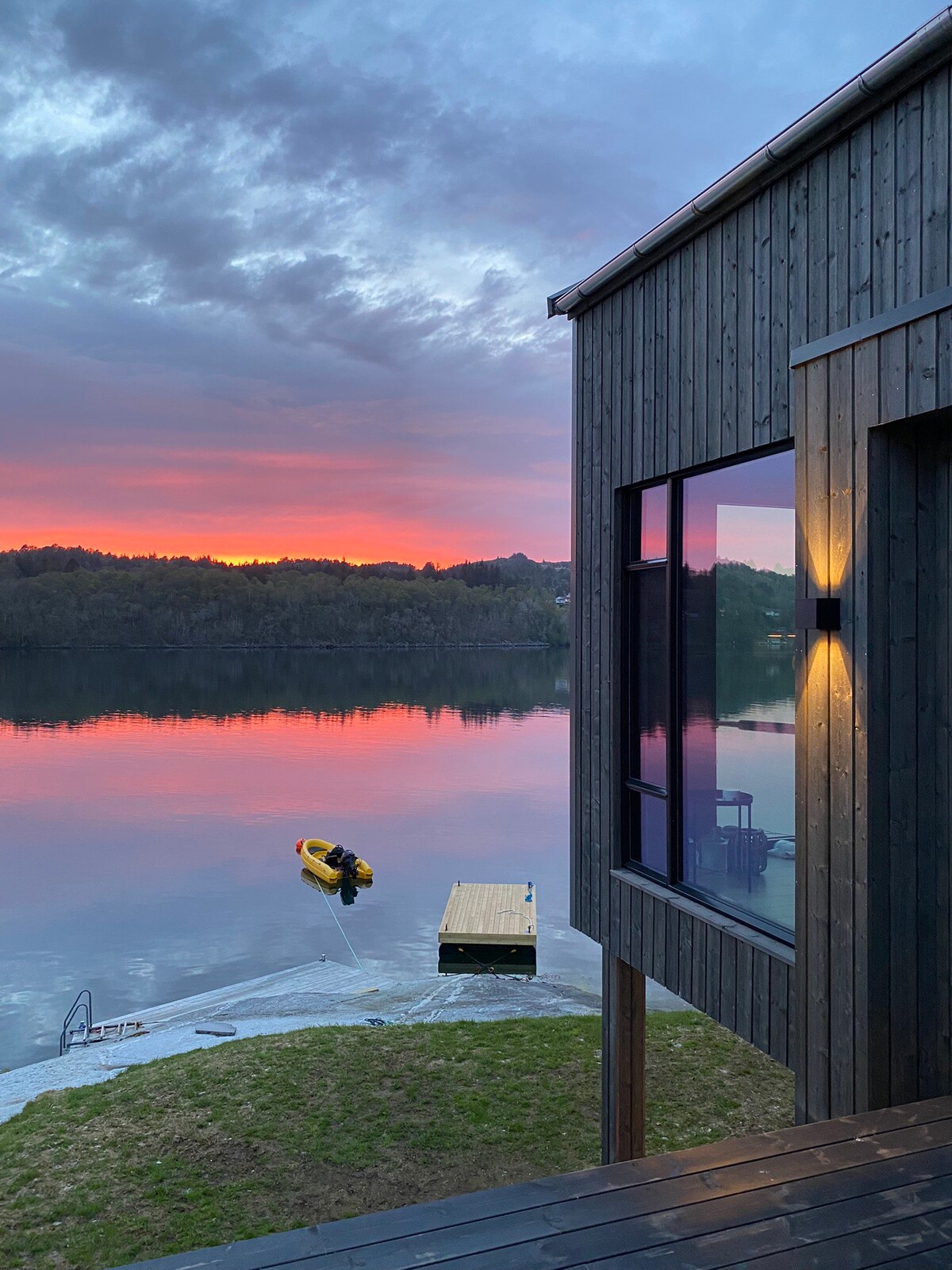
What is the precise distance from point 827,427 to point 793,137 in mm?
1068

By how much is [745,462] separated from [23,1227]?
6556mm

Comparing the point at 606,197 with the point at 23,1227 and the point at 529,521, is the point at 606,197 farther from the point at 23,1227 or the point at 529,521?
the point at 529,521

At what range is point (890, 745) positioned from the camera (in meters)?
2.82

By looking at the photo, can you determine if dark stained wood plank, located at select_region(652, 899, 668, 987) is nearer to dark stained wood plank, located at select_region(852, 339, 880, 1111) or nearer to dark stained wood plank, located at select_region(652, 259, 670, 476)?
dark stained wood plank, located at select_region(852, 339, 880, 1111)

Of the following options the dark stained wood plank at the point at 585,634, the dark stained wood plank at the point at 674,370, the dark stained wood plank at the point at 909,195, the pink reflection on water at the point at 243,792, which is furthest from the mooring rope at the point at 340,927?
the dark stained wood plank at the point at 909,195

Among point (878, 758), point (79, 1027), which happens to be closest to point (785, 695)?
point (878, 758)

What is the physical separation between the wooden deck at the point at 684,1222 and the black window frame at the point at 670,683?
130cm

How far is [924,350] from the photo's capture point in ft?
→ 8.70

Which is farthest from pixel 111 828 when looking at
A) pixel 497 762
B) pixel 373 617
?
pixel 373 617

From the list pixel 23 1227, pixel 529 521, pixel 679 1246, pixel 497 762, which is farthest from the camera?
pixel 529 521

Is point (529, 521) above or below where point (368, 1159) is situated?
above

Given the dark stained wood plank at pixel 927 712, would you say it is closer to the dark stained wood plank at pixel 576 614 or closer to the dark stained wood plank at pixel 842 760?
the dark stained wood plank at pixel 842 760

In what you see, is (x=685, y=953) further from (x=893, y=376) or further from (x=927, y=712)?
(x=893, y=376)

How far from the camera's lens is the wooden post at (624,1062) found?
5.04 m
